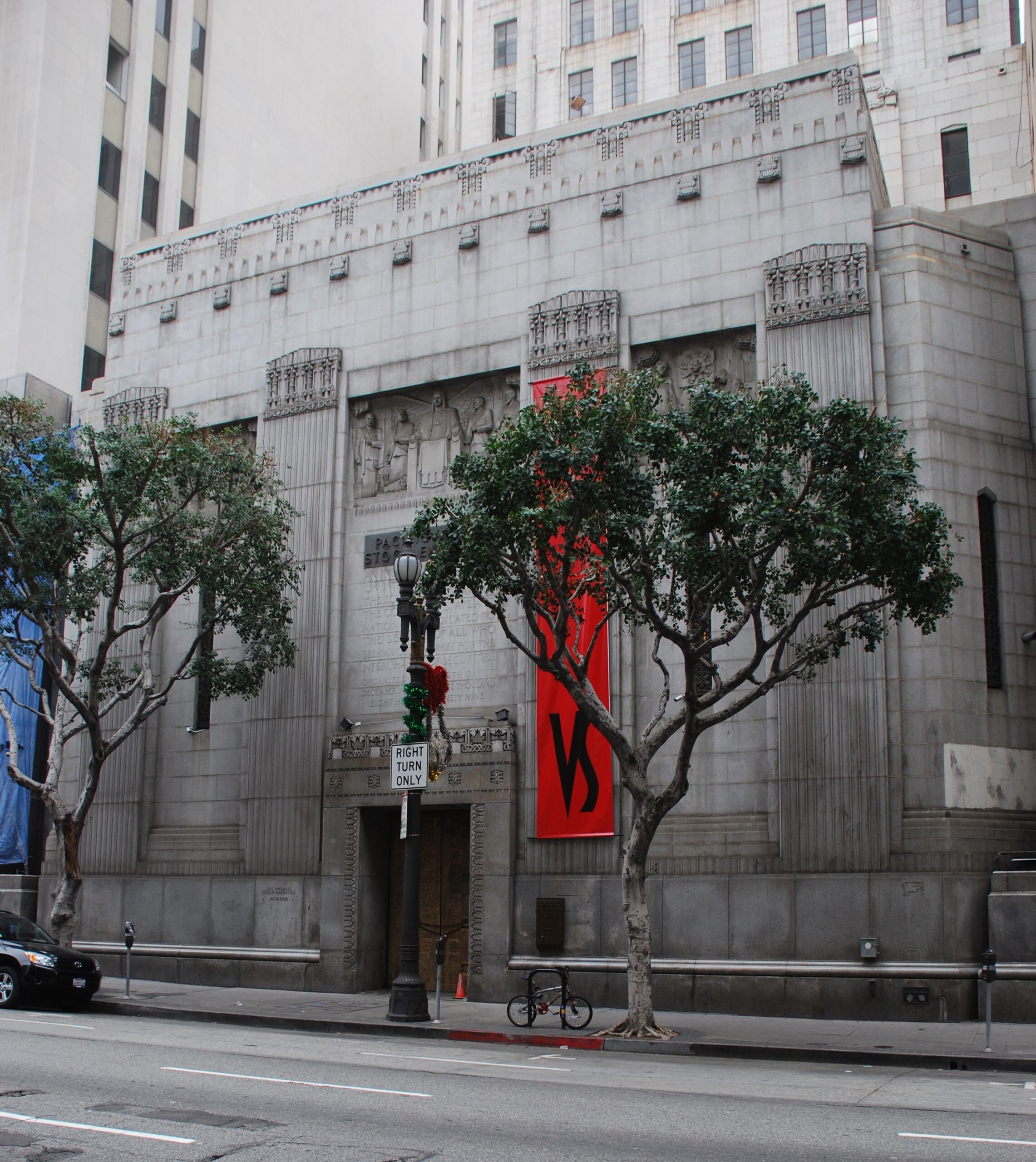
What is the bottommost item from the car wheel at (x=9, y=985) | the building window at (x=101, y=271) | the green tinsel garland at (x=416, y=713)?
the car wheel at (x=9, y=985)

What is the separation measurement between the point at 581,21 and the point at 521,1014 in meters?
45.6

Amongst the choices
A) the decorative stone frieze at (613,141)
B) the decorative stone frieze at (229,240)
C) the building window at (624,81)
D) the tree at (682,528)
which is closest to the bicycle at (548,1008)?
the tree at (682,528)

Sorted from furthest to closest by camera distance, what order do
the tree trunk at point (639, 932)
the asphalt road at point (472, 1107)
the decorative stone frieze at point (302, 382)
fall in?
the decorative stone frieze at point (302, 382), the tree trunk at point (639, 932), the asphalt road at point (472, 1107)

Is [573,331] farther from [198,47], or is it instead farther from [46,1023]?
[198,47]

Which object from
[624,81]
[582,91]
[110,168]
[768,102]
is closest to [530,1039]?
[768,102]

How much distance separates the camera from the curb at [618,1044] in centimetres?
1516

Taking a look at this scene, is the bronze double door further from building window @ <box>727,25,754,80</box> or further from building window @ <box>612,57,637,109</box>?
building window @ <box>612,57,637,109</box>

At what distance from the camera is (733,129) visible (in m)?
24.3

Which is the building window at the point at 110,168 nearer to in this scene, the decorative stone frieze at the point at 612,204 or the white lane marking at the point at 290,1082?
the decorative stone frieze at the point at 612,204

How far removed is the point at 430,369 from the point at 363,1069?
51.4ft

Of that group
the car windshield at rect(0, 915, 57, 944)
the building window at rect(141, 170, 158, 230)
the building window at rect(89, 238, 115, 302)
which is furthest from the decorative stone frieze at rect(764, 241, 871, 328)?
the building window at rect(141, 170, 158, 230)

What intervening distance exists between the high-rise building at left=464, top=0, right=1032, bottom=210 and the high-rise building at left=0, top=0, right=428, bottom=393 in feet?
24.2

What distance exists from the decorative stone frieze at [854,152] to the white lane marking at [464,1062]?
16728 mm

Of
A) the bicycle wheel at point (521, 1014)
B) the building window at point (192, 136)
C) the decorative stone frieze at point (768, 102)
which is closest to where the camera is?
the bicycle wheel at point (521, 1014)
